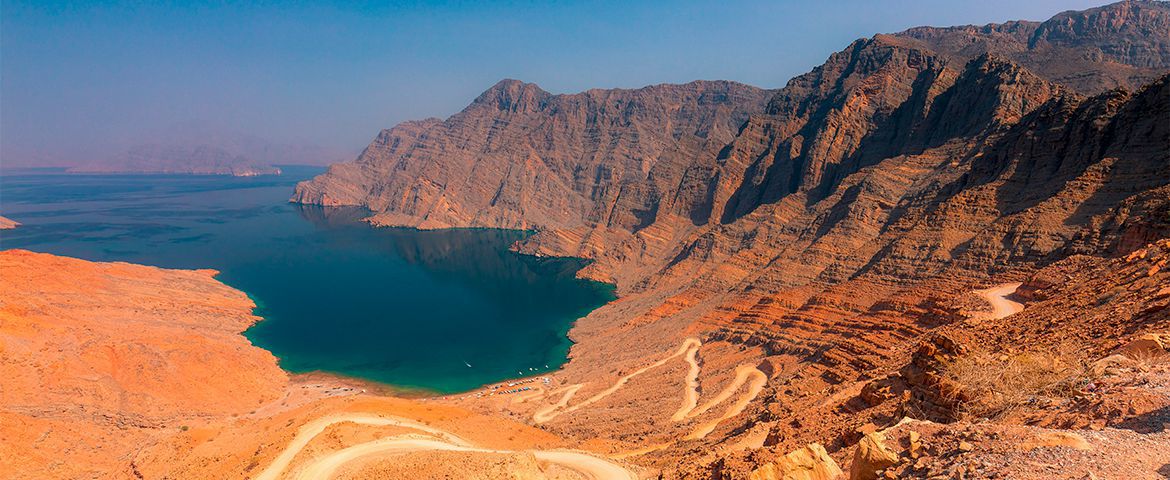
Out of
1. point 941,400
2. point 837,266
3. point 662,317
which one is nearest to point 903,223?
point 837,266

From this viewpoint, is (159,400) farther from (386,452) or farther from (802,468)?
(802,468)

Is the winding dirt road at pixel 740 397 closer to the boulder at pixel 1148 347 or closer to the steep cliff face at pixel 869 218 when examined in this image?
the steep cliff face at pixel 869 218

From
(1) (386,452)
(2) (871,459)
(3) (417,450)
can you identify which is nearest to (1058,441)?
(2) (871,459)

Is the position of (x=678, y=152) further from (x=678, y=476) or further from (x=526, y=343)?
(x=678, y=476)

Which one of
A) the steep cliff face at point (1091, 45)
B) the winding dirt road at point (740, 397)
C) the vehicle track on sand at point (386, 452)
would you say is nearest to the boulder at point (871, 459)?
the vehicle track on sand at point (386, 452)

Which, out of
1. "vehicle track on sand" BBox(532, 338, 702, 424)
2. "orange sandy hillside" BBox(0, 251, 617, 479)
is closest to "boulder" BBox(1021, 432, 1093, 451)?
"orange sandy hillside" BBox(0, 251, 617, 479)

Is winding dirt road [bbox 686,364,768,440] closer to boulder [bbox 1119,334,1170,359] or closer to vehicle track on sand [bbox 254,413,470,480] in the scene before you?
vehicle track on sand [bbox 254,413,470,480]
